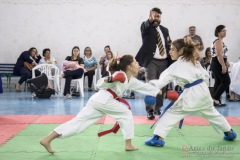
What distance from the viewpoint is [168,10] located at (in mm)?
11250

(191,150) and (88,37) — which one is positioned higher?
(88,37)

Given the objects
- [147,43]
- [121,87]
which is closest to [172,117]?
[121,87]

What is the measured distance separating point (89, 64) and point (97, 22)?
1.74 meters

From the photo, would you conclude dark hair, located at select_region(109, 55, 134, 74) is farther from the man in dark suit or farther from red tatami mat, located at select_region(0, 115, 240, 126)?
the man in dark suit

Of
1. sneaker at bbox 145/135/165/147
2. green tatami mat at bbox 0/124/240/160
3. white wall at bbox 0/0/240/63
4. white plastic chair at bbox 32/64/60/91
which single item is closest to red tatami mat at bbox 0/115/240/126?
green tatami mat at bbox 0/124/240/160

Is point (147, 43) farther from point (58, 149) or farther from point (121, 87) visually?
point (58, 149)

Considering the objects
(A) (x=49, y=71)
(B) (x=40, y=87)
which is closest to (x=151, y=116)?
(B) (x=40, y=87)

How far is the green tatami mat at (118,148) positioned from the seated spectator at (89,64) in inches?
246

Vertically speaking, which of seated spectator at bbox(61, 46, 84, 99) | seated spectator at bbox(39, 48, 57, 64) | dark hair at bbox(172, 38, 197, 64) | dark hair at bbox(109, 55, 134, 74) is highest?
dark hair at bbox(172, 38, 197, 64)

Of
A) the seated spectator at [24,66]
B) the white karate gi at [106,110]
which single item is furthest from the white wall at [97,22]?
the white karate gi at [106,110]

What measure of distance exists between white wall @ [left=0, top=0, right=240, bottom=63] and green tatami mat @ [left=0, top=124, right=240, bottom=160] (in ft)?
24.6

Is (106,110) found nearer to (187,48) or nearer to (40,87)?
(187,48)

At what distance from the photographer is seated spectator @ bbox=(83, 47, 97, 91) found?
1038 cm

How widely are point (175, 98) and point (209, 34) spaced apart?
27.4 ft
